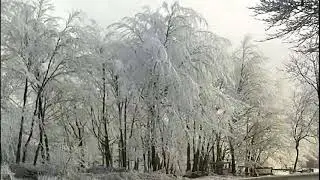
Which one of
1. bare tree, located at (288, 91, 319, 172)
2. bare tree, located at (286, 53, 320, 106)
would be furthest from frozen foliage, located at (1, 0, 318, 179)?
bare tree, located at (288, 91, 319, 172)

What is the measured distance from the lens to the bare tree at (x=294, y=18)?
35.3ft

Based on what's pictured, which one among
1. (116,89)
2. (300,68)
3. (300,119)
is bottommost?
(300,119)

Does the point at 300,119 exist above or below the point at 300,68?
below

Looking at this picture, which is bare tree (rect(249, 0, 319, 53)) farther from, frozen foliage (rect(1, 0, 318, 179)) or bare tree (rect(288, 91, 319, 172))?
bare tree (rect(288, 91, 319, 172))

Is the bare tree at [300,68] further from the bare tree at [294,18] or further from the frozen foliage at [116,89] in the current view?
the bare tree at [294,18]

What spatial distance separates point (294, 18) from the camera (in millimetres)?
11406

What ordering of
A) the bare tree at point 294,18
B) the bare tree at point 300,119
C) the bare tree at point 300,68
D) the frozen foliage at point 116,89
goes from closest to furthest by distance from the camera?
the bare tree at point 294,18 → the frozen foliage at point 116,89 → the bare tree at point 300,68 → the bare tree at point 300,119

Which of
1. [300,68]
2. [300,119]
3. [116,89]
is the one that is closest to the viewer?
[116,89]

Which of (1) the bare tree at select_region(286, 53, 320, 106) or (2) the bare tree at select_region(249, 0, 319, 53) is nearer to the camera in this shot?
(2) the bare tree at select_region(249, 0, 319, 53)

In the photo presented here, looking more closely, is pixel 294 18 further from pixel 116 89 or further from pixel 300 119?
pixel 300 119

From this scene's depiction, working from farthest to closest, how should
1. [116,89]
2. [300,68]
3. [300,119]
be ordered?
[300,119] → [300,68] → [116,89]

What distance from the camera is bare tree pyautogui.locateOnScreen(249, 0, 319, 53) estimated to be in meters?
10.8

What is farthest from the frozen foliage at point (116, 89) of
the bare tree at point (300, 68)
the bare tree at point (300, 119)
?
the bare tree at point (300, 119)

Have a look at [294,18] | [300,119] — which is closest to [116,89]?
[294,18]
